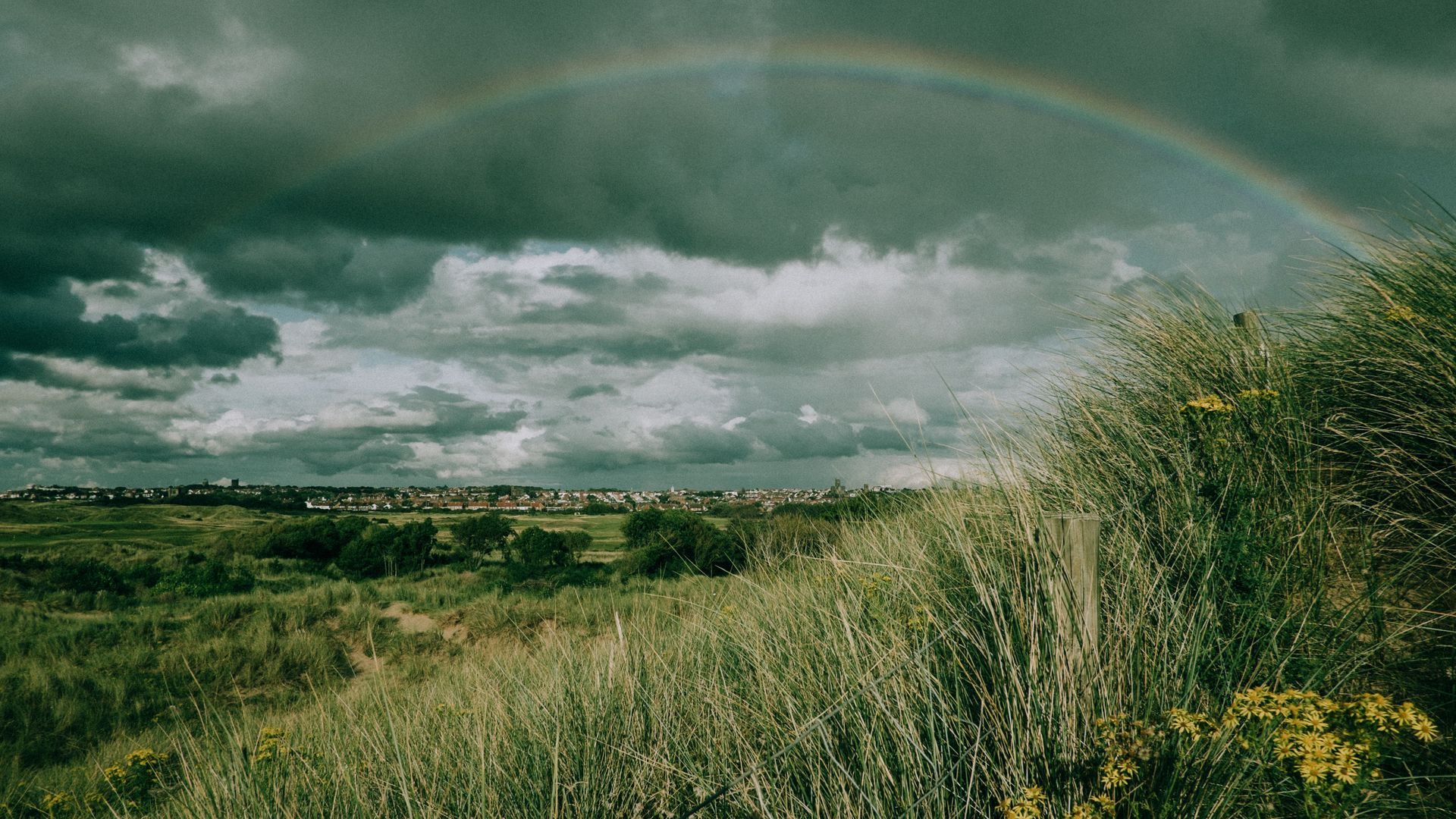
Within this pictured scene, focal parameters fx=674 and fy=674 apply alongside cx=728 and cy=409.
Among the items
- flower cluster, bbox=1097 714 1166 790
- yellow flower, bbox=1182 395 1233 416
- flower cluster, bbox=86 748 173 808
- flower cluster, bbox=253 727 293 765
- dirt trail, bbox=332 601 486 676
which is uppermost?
yellow flower, bbox=1182 395 1233 416

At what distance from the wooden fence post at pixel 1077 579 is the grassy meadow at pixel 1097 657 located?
45mm

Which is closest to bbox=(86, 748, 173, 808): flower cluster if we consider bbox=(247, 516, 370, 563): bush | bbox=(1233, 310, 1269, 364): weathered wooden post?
bbox=(1233, 310, 1269, 364): weathered wooden post

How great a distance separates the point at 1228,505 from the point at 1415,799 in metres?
1.74

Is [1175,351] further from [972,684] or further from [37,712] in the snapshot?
[37,712]

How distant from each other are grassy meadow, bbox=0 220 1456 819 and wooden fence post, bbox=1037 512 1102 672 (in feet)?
0.15

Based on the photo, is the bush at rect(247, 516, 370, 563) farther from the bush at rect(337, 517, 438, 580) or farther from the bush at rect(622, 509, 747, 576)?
the bush at rect(622, 509, 747, 576)

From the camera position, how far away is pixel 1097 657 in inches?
96.6

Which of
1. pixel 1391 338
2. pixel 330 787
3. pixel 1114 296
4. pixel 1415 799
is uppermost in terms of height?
pixel 1114 296

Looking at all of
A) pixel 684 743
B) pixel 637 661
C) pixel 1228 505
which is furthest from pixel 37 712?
pixel 1228 505

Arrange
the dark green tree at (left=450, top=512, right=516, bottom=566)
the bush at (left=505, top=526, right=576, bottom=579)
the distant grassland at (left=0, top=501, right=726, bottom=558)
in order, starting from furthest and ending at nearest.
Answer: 1. the dark green tree at (left=450, top=512, right=516, bottom=566)
2. the distant grassland at (left=0, top=501, right=726, bottom=558)
3. the bush at (left=505, top=526, right=576, bottom=579)

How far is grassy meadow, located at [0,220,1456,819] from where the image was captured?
2209 millimetres

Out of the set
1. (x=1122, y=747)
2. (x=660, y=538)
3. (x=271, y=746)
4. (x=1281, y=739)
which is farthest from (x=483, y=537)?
(x=1281, y=739)

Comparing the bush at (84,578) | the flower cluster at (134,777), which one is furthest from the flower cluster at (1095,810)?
the bush at (84,578)

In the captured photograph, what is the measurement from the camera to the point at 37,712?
10523mm
